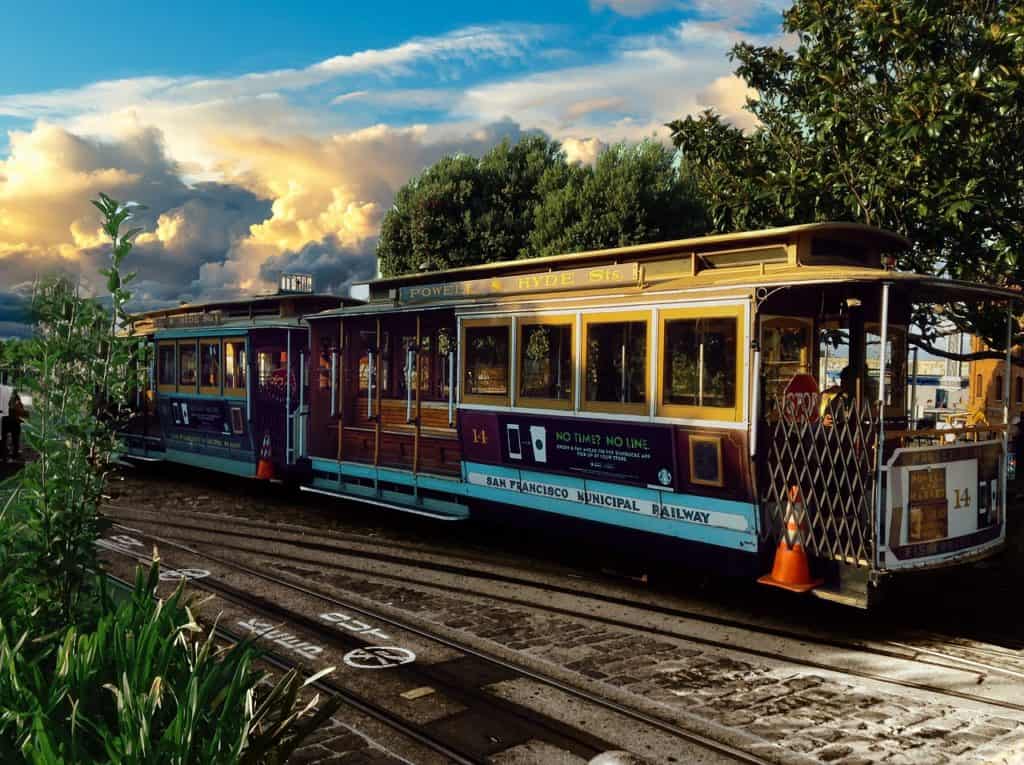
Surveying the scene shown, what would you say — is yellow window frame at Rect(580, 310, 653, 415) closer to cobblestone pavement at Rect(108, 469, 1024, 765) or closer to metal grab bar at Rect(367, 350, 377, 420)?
cobblestone pavement at Rect(108, 469, 1024, 765)

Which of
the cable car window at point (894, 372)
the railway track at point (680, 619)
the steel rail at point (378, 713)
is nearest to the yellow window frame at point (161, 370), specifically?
the railway track at point (680, 619)

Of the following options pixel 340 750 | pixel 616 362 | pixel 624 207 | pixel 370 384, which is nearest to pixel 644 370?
pixel 616 362

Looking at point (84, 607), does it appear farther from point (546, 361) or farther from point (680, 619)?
point (546, 361)

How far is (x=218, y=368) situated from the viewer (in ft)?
54.0

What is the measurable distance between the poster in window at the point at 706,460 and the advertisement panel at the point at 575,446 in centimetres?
24

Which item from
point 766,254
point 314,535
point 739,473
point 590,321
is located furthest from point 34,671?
point 314,535

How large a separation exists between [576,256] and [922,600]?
18.3 feet

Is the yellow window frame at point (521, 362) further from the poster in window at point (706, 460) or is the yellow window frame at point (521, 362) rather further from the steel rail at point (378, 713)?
the steel rail at point (378, 713)

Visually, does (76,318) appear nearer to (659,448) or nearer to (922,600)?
(659,448)

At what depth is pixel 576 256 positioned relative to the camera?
10352 mm

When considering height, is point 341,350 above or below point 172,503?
above

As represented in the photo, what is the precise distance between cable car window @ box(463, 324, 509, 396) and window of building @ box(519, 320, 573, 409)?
347 millimetres

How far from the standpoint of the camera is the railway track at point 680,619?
23.6 ft

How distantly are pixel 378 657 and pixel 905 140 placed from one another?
10.1m
